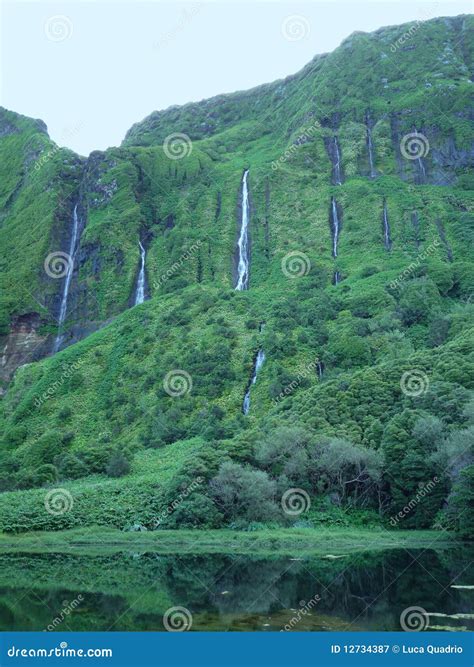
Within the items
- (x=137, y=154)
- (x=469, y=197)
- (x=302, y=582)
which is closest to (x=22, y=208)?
(x=137, y=154)

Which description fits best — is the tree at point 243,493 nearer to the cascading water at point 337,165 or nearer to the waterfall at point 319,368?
the waterfall at point 319,368

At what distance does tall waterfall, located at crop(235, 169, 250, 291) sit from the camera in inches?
4929

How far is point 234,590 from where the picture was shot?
32.8 metres

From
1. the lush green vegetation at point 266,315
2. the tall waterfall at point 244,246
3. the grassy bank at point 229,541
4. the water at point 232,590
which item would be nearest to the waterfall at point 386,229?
the lush green vegetation at point 266,315

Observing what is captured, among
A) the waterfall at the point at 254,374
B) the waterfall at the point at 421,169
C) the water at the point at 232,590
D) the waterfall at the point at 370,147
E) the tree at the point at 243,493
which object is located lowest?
the water at the point at 232,590

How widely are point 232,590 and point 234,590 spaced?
0.09 metres

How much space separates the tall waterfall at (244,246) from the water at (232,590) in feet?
271

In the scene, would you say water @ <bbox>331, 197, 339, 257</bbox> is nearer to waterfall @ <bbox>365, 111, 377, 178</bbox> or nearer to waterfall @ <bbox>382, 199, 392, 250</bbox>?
waterfall @ <bbox>382, 199, 392, 250</bbox>

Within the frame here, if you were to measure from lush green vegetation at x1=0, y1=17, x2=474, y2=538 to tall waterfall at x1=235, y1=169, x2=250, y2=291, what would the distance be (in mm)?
1824

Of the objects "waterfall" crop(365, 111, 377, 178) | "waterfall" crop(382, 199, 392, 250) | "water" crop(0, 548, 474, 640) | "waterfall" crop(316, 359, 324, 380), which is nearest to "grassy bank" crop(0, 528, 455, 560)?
"water" crop(0, 548, 474, 640)

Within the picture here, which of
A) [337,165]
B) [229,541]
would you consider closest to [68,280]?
[337,165]

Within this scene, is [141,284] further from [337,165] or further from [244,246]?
[337,165]

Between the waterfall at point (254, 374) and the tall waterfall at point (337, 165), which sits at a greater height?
the tall waterfall at point (337, 165)

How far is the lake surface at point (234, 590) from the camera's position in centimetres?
2619
